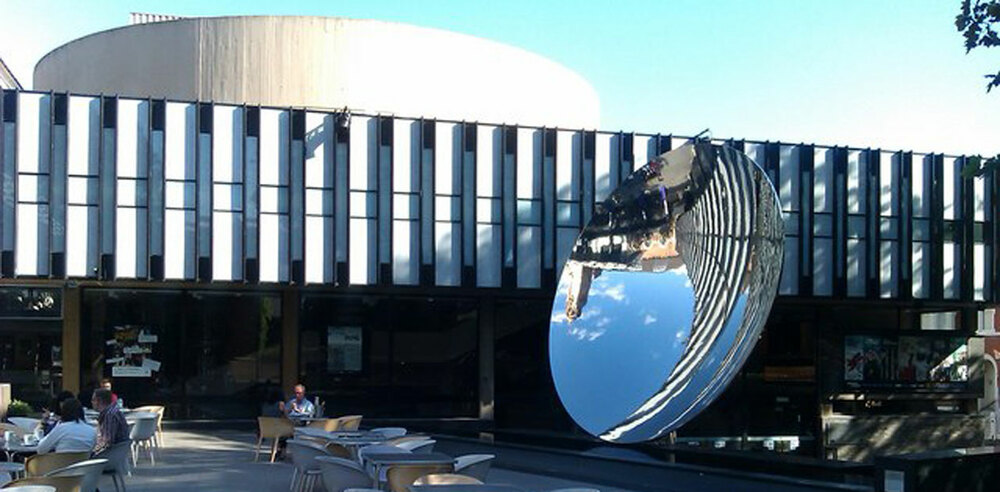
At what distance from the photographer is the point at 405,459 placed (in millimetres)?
10633

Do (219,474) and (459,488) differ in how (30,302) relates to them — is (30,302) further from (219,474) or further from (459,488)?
(459,488)

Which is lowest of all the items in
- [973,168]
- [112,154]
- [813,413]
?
[813,413]

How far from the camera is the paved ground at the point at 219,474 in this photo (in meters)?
14.4

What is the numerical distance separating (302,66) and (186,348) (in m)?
9.02

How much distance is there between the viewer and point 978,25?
9.21 m

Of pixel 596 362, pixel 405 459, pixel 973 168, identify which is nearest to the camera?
pixel 973 168

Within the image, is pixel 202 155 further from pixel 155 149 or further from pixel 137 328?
pixel 137 328

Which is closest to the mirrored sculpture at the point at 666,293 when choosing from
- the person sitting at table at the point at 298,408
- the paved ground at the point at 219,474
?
the paved ground at the point at 219,474

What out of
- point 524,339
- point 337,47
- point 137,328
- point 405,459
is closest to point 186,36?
point 337,47

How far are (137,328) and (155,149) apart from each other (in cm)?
455

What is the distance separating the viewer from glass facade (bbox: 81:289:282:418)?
2702 centimetres

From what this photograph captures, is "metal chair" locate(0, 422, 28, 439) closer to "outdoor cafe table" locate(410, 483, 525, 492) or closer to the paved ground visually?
the paved ground

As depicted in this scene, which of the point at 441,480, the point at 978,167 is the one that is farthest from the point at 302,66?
the point at 978,167

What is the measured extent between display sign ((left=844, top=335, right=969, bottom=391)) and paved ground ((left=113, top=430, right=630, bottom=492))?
19.6 meters
